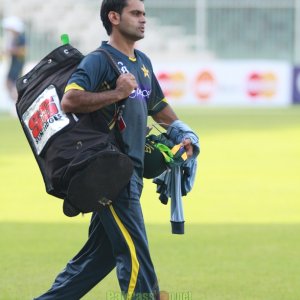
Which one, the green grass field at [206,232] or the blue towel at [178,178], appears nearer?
the blue towel at [178,178]

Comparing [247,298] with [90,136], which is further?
[247,298]

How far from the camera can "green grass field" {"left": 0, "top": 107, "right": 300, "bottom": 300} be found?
8805mm

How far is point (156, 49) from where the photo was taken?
38.9 meters

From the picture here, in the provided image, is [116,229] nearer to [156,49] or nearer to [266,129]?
[266,129]

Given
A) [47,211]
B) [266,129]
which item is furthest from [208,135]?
[47,211]

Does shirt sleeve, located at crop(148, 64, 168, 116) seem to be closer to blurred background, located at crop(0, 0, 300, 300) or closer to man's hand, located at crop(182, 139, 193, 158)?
man's hand, located at crop(182, 139, 193, 158)

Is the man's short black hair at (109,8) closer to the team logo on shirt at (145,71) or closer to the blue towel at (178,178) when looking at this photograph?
the team logo on shirt at (145,71)

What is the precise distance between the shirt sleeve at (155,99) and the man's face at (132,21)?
34 centimetres

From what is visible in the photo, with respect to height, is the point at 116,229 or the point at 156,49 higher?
the point at 116,229

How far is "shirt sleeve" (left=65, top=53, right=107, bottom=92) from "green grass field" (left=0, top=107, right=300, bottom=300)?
227cm

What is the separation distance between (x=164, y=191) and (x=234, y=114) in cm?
2344

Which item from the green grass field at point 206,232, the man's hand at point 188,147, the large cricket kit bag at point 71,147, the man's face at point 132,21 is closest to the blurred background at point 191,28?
the green grass field at point 206,232

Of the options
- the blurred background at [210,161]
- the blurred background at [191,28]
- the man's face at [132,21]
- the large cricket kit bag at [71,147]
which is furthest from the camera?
the blurred background at [191,28]

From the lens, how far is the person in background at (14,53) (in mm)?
30812
